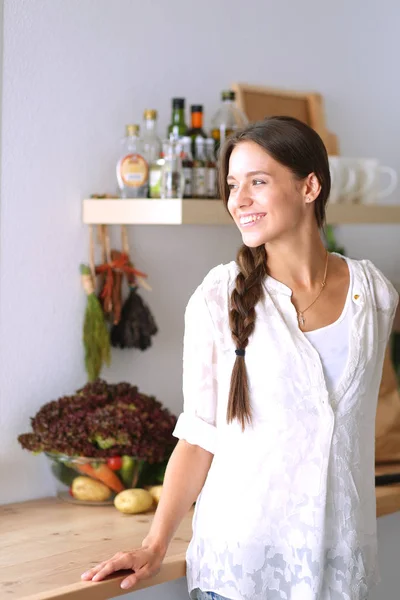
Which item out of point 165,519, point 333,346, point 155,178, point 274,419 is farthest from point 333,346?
point 155,178

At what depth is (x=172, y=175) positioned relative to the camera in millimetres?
2127

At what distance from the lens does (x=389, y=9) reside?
9.66ft

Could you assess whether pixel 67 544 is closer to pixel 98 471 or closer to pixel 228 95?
pixel 98 471

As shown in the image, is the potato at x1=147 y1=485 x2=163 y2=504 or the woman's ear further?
the potato at x1=147 y1=485 x2=163 y2=504

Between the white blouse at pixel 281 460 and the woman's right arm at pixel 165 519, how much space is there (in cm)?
3

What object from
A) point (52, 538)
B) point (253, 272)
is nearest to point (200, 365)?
point (253, 272)

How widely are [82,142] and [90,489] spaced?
30.7 inches

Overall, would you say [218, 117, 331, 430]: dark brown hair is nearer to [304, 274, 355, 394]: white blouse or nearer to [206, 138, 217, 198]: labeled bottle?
[304, 274, 355, 394]: white blouse

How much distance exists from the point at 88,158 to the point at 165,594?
980 mm

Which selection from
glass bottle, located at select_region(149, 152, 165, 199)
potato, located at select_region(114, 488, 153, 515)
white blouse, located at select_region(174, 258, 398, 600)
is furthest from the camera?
glass bottle, located at select_region(149, 152, 165, 199)

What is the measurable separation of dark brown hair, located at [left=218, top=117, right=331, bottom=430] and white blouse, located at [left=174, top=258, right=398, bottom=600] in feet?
0.05

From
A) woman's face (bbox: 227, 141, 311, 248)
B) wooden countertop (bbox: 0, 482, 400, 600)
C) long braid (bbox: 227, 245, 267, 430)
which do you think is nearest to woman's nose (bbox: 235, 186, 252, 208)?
woman's face (bbox: 227, 141, 311, 248)

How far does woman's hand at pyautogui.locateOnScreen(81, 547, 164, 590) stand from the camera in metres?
1.53

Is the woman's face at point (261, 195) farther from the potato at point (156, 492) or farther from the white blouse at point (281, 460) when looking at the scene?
the potato at point (156, 492)
